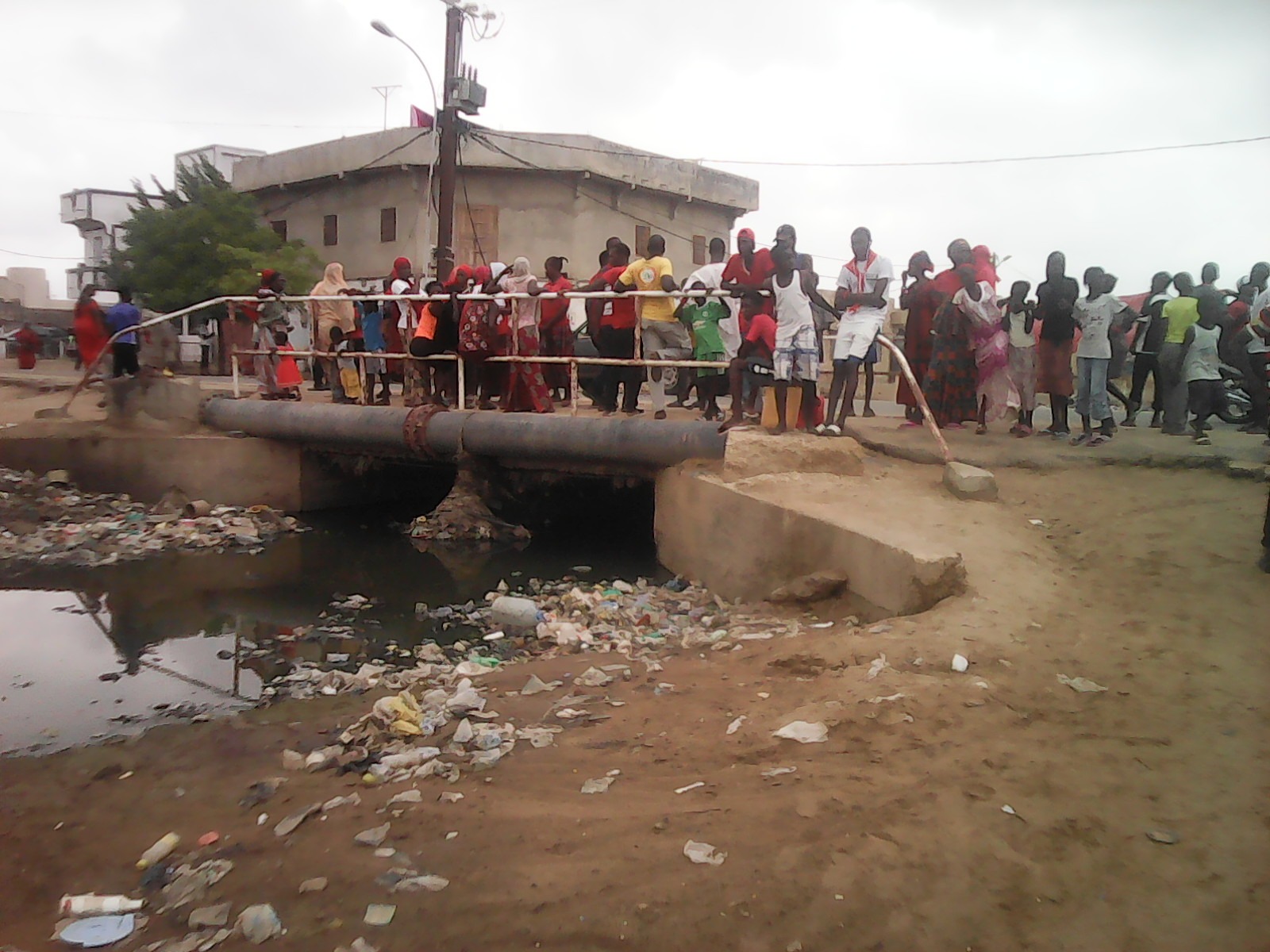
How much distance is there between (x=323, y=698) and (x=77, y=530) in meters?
5.55

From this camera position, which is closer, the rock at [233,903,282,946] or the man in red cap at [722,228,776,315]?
the rock at [233,903,282,946]

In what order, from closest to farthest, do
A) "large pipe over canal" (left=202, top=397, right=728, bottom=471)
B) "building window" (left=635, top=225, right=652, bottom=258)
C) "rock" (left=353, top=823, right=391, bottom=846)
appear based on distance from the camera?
1. "rock" (left=353, top=823, right=391, bottom=846)
2. "large pipe over canal" (left=202, top=397, right=728, bottom=471)
3. "building window" (left=635, top=225, right=652, bottom=258)

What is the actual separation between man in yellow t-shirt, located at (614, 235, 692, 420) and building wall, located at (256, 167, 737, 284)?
577 inches

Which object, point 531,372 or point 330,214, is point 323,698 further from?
point 330,214

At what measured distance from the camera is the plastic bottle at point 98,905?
103 inches

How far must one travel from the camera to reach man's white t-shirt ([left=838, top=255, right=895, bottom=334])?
6930 millimetres

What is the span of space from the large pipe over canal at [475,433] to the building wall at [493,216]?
484 inches

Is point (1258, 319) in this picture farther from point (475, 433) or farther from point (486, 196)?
point (486, 196)

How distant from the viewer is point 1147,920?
2092 millimetres

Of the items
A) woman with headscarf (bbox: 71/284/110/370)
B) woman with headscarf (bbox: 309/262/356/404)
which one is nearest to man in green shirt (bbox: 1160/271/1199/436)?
woman with headscarf (bbox: 309/262/356/404)

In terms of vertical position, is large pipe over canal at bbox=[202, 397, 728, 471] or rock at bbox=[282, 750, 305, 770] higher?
large pipe over canal at bbox=[202, 397, 728, 471]

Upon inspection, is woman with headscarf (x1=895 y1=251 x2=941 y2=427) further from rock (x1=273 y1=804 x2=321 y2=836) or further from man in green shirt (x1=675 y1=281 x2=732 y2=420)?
rock (x1=273 y1=804 x2=321 y2=836)

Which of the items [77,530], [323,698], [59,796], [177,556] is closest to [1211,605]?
[323,698]

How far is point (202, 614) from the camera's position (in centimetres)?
685
